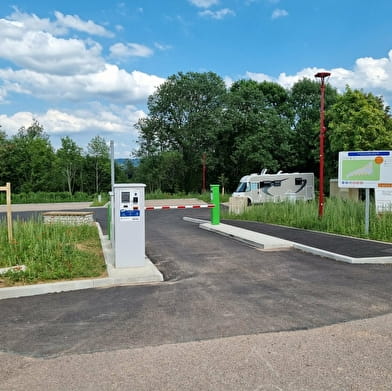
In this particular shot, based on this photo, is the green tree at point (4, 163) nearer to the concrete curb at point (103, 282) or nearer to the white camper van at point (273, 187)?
the white camper van at point (273, 187)

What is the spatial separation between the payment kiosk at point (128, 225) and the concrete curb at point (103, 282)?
23cm

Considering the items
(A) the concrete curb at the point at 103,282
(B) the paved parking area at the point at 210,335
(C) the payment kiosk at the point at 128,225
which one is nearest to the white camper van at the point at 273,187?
(C) the payment kiosk at the point at 128,225

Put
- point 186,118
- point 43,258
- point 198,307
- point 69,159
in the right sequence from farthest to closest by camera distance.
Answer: point 69,159
point 186,118
point 43,258
point 198,307

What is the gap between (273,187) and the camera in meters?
31.6

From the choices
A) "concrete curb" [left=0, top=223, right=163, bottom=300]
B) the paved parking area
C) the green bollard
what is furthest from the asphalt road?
the green bollard

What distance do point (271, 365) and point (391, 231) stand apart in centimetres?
896

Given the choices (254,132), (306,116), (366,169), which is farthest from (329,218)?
(306,116)

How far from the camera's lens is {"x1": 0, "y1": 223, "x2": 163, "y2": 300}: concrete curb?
644 centimetres

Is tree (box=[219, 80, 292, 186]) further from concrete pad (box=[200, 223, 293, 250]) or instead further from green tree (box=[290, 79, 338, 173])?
concrete pad (box=[200, 223, 293, 250])

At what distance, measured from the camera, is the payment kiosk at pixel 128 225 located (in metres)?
7.98

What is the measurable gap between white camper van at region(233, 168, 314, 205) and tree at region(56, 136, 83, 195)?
29018mm

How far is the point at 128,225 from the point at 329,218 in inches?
337

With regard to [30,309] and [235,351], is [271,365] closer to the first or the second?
[235,351]

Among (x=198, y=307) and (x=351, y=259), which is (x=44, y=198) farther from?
(x=198, y=307)
